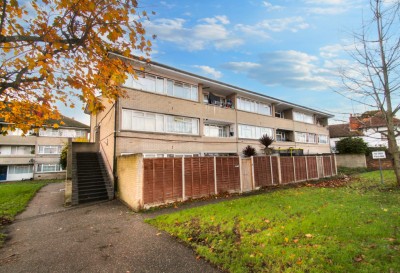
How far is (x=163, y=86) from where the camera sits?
1623cm

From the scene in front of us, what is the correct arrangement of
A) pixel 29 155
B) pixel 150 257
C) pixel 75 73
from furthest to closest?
pixel 29 155 < pixel 75 73 < pixel 150 257

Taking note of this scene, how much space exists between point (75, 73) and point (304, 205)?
28.6ft

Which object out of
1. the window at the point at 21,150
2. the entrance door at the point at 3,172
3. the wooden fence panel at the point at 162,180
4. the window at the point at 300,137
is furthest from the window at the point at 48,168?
the window at the point at 300,137

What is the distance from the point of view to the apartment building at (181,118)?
1409 cm

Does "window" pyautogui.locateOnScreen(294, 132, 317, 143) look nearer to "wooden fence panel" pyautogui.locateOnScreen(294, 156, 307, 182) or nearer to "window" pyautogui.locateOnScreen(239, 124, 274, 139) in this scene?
"window" pyautogui.locateOnScreen(239, 124, 274, 139)

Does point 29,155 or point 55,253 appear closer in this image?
point 55,253

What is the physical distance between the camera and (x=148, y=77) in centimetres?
1552

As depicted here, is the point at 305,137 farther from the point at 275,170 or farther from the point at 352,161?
the point at 275,170

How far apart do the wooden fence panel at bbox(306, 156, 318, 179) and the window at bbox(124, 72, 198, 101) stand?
1129cm

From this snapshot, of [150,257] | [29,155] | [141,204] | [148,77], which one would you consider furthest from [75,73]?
[29,155]

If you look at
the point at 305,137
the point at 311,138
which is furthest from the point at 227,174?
the point at 311,138

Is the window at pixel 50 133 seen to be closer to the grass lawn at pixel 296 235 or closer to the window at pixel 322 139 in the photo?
the grass lawn at pixel 296 235

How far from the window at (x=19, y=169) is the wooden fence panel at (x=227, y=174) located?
1388 inches

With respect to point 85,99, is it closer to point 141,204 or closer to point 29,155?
point 141,204
